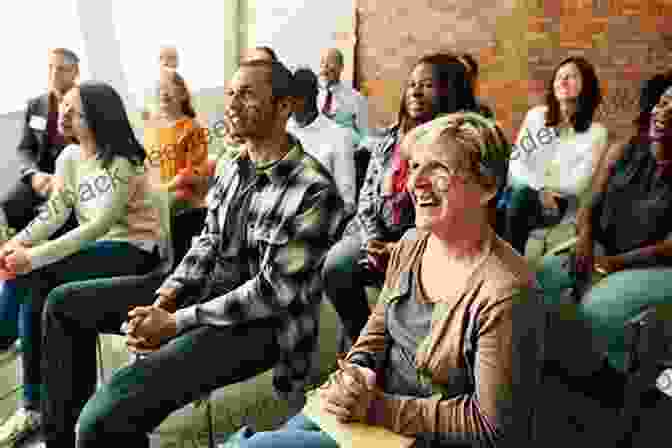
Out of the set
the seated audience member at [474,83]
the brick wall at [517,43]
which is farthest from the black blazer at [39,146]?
the brick wall at [517,43]

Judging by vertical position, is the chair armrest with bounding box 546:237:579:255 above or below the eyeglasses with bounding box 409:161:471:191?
below

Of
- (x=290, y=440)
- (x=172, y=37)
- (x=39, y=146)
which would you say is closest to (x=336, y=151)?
(x=39, y=146)

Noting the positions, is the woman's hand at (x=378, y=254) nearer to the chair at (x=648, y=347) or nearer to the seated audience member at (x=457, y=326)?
the chair at (x=648, y=347)

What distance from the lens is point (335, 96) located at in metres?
4.46

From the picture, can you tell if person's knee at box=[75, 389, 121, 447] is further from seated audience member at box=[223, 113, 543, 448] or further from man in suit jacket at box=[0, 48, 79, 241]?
man in suit jacket at box=[0, 48, 79, 241]

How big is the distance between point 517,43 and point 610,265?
323 centimetres

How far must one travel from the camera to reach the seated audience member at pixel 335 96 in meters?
4.36

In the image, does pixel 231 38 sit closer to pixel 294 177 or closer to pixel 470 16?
pixel 470 16

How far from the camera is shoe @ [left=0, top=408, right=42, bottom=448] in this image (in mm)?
2070

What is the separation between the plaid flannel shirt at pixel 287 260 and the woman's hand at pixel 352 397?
1.88ft

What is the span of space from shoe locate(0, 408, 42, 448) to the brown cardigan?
150cm

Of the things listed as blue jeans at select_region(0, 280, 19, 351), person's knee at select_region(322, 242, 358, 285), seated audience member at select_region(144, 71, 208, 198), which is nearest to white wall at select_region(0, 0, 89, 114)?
seated audience member at select_region(144, 71, 208, 198)

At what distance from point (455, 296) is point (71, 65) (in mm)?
2737

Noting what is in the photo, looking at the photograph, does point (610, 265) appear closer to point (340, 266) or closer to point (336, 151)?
point (340, 266)
